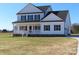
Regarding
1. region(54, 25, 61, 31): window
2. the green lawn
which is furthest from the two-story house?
the green lawn

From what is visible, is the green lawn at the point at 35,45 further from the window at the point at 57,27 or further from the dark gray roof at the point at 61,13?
the dark gray roof at the point at 61,13

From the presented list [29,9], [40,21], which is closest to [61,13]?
[40,21]

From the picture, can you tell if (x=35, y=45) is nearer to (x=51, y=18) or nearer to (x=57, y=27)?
(x=51, y=18)

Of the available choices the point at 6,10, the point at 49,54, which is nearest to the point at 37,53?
the point at 49,54

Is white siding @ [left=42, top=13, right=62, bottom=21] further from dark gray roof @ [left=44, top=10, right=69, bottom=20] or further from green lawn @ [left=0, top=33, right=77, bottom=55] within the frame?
green lawn @ [left=0, top=33, right=77, bottom=55]

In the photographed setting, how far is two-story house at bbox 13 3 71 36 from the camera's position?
1568 cm

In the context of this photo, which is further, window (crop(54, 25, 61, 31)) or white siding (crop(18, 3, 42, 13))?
window (crop(54, 25, 61, 31))

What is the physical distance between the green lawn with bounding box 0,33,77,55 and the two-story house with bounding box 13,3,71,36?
16 centimetres

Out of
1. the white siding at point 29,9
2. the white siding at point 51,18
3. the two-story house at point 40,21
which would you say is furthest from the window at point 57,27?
the white siding at point 29,9

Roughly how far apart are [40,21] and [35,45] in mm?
617

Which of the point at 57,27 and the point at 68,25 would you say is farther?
the point at 57,27

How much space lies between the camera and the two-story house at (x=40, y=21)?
15680 mm

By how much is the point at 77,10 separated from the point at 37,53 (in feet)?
4.50

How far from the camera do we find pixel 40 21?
52.1 ft
